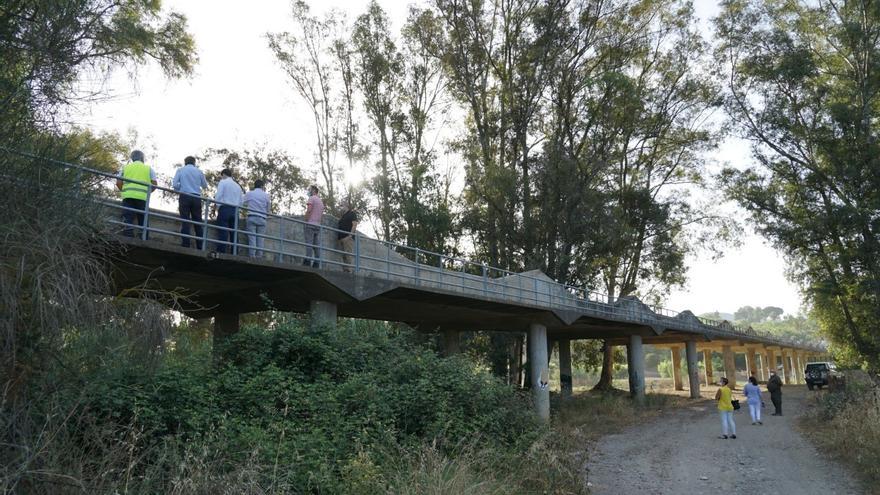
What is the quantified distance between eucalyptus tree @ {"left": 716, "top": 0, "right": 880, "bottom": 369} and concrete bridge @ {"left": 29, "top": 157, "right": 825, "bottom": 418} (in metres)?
8.41

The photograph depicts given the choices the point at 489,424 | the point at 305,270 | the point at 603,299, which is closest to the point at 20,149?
the point at 305,270

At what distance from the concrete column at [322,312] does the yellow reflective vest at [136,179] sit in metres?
4.51

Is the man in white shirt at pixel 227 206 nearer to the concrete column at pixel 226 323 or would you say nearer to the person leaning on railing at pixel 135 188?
the person leaning on railing at pixel 135 188

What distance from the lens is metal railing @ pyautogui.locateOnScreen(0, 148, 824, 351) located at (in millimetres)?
9469

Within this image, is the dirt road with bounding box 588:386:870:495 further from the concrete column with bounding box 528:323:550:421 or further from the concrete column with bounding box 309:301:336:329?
the concrete column with bounding box 309:301:336:329

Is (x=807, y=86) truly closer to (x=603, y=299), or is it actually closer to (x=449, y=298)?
(x=603, y=299)

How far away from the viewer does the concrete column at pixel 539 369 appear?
66.2ft

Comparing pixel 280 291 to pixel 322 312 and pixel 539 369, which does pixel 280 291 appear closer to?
pixel 322 312

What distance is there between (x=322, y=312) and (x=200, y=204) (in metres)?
3.91

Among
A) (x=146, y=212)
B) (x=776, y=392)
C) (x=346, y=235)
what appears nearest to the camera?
(x=146, y=212)

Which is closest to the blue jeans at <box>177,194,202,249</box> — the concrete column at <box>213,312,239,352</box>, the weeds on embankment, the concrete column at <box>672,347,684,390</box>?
the concrete column at <box>213,312,239,352</box>

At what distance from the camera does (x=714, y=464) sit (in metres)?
12.6

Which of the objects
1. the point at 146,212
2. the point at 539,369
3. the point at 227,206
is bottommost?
the point at 539,369

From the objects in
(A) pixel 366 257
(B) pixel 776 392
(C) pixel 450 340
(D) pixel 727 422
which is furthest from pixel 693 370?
(A) pixel 366 257
